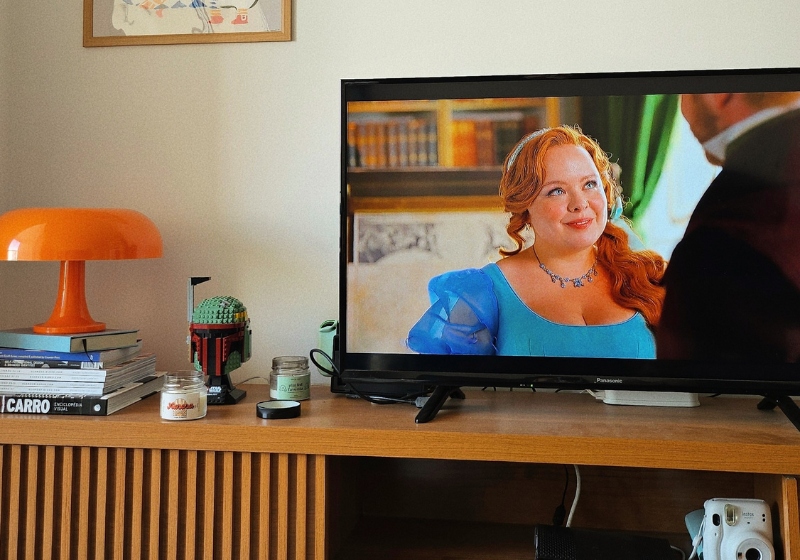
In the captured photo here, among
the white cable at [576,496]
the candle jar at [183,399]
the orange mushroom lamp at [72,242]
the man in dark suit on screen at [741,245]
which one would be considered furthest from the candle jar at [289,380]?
the man in dark suit on screen at [741,245]

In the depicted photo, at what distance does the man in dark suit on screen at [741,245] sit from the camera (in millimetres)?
1274

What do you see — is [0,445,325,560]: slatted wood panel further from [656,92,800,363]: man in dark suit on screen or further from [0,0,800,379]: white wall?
[656,92,800,363]: man in dark suit on screen

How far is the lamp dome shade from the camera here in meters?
1.32

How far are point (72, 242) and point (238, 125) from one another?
532mm

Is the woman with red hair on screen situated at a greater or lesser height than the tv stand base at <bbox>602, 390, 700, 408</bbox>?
greater

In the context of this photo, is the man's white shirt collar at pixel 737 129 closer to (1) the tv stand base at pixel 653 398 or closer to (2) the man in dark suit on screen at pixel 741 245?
(2) the man in dark suit on screen at pixel 741 245

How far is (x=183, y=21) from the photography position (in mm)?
1695

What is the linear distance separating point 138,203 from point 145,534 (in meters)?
0.83

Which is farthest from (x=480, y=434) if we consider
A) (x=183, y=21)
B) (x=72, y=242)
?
(x=183, y=21)

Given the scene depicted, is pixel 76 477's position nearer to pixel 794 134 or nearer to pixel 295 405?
pixel 295 405

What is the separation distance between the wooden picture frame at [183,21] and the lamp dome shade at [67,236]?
0.55m

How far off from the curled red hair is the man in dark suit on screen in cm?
3

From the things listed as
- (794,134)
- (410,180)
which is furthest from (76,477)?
(794,134)

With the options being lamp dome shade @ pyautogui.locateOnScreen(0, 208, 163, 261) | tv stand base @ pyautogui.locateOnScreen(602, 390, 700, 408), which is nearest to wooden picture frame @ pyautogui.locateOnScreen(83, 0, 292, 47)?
lamp dome shade @ pyautogui.locateOnScreen(0, 208, 163, 261)
